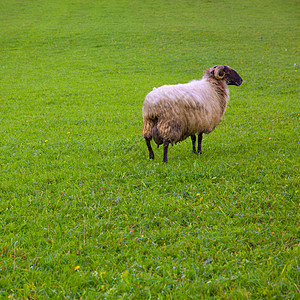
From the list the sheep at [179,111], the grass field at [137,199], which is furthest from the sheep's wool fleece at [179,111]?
the grass field at [137,199]

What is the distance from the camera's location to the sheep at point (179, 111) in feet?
21.7

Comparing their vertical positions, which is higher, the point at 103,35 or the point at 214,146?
the point at 103,35

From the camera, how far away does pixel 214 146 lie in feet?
27.4

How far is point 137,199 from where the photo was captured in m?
5.48

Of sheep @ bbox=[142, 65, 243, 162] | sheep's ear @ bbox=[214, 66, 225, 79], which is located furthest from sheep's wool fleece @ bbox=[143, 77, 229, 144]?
sheep's ear @ bbox=[214, 66, 225, 79]

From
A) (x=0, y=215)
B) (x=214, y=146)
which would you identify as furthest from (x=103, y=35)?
(x=0, y=215)

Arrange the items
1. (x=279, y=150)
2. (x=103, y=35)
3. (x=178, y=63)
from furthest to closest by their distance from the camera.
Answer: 1. (x=103, y=35)
2. (x=178, y=63)
3. (x=279, y=150)

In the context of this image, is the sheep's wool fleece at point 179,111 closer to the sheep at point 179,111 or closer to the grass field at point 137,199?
the sheep at point 179,111

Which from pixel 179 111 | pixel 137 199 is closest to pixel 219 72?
pixel 179 111

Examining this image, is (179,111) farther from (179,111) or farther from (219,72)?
(219,72)

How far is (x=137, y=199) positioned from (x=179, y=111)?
2.35m

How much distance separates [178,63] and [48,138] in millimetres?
15550

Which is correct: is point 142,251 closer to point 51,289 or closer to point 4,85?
point 51,289

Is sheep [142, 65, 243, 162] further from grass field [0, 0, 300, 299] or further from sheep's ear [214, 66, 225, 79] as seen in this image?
grass field [0, 0, 300, 299]
